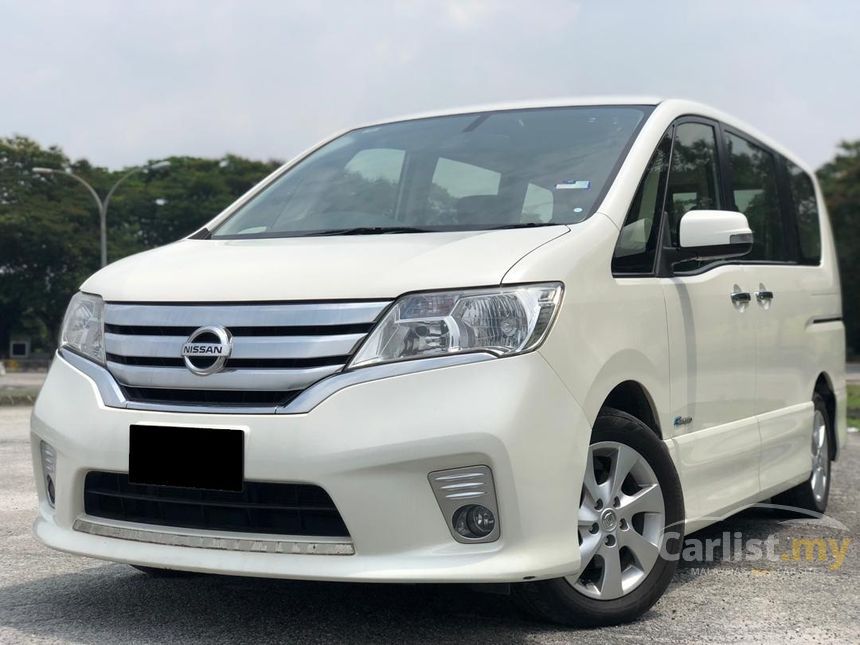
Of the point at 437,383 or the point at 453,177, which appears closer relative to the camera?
the point at 437,383

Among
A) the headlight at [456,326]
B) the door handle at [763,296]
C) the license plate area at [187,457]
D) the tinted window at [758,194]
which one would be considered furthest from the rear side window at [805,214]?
the license plate area at [187,457]

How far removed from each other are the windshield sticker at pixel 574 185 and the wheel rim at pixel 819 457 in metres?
2.54


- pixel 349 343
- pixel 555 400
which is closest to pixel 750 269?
pixel 555 400

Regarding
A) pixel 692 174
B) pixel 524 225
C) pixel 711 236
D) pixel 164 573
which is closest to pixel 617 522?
→ pixel 524 225

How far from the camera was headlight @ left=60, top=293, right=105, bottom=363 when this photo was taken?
380 centimetres

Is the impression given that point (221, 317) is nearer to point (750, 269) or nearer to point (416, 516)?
point (416, 516)

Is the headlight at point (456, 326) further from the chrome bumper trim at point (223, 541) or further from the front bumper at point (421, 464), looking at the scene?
the chrome bumper trim at point (223, 541)

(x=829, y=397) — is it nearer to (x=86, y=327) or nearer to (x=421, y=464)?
(x=421, y=464)

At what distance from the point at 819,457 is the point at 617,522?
2909mm

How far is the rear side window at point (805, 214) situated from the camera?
21.0ft

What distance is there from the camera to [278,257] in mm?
3766

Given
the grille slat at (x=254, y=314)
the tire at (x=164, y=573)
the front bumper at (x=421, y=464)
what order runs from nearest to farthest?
the front bumper at (x=421, y=464) → the grille slat at (x=254, y=314) → the tire at (x=164, y=573)

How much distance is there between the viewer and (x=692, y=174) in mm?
4816

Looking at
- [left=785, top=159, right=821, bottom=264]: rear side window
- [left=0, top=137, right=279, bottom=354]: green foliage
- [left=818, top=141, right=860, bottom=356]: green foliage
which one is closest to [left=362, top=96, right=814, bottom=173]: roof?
[left=785, top=159, right=821, bottom=264]: rear side window
